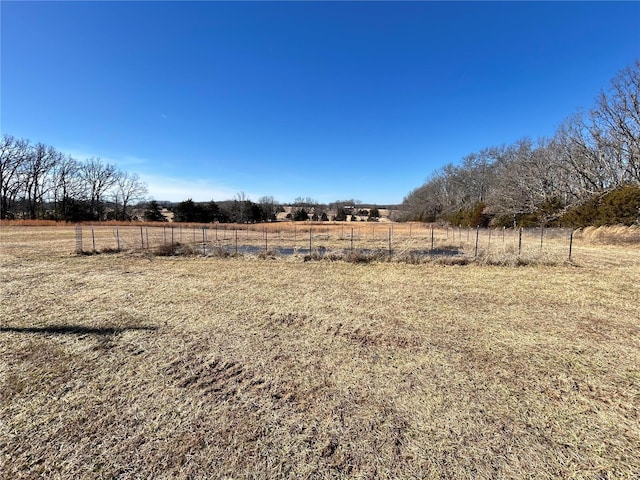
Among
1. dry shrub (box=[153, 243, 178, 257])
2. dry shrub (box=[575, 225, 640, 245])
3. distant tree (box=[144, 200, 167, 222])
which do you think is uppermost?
distant tree (box=[144, 200, 167, 222])

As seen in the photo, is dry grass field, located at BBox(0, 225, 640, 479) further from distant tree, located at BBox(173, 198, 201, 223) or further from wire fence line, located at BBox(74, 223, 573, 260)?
distant tree, located at BBox(173, 198, 201, 223)

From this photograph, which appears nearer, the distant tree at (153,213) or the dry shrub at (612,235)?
the dry shrub at (612,235)

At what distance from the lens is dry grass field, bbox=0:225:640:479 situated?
2.10 m

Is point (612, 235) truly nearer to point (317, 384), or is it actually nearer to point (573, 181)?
point (573, 181)

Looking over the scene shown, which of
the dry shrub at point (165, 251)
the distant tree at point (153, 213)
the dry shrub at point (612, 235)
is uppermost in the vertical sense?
the distant tree at point (153, 213)

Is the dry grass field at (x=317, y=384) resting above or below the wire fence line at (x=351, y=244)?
below

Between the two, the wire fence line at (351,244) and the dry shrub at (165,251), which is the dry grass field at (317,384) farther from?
the wire fence line at (351,244)

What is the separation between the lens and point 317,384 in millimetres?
3068

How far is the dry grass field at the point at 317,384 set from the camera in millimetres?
2104

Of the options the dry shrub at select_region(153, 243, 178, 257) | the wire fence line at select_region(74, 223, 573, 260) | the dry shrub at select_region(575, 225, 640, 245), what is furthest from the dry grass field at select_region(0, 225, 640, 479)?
the dry shrub at select_region(575, 225, 640, 245)

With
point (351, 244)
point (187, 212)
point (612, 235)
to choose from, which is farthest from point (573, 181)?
point (187, 212)

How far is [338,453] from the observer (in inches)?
85.2

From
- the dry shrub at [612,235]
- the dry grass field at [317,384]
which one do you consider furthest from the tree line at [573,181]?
the dry grass field at [317,384]

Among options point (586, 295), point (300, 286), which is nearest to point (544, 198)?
point (586, 295)
